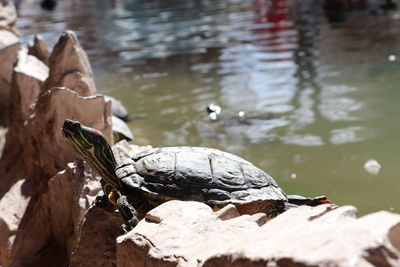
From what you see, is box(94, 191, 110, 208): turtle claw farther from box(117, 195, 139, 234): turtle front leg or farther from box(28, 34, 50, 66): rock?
box(28, 34, 50, 66): rock

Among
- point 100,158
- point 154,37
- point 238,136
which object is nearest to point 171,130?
point 238,136

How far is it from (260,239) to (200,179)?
1.09 m

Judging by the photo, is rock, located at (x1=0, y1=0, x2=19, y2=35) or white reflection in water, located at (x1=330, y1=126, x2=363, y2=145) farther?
rock, located at (x1=0, y1=0, x2=19, y2=35)

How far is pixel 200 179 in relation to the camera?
9.27ft

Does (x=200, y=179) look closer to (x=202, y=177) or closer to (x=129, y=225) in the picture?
(x=202, y=177)

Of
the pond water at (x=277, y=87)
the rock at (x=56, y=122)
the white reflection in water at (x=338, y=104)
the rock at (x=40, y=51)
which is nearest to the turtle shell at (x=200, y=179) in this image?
the rock at (x=56, y=122)

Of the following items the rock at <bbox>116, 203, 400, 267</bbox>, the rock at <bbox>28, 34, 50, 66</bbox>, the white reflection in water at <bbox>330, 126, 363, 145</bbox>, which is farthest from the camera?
the rock at <bbox>28, 34, 50, 66</bbox>

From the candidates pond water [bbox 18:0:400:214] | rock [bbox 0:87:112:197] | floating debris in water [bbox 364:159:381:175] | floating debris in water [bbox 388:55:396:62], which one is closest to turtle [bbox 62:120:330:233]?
rock [bbox 0:87:112:197]

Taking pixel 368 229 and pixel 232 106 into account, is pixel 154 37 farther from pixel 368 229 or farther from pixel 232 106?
pixel 368 229

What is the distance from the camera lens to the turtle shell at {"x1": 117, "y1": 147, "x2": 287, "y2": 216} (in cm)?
280

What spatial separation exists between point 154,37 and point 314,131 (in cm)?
747

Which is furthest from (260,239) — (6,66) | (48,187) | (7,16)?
(7,16)

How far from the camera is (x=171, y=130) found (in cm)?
653

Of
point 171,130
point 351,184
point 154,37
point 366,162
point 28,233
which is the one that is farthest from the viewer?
point 154,37
